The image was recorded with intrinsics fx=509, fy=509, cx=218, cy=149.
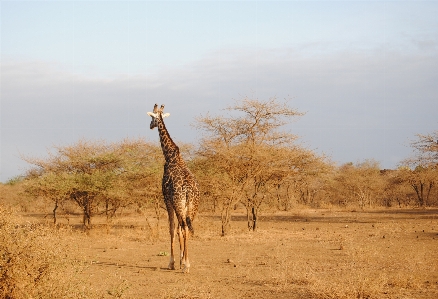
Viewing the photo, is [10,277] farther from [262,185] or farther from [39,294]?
[262,185]

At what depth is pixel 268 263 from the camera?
12250 millimetres

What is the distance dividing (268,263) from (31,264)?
698 cm

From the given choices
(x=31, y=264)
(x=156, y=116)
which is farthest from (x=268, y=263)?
(x=31, y=264)

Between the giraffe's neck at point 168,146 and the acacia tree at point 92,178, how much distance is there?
675cm

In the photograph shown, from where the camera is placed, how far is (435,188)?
41.2m

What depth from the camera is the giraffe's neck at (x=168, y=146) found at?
12.7m

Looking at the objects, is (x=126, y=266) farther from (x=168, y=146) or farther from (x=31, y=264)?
(x=31, y=264)

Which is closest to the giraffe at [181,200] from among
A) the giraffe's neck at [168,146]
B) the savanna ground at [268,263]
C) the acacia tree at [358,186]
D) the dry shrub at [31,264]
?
the giraffe's neck at [168,146]

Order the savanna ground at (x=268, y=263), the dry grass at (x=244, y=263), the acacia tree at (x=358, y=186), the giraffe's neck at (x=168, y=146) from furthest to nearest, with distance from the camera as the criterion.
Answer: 1. the acacia tree at (x=358, y=186)
2. the giraffe's neck at (x=168, y=146)
3. the savanna ground at (x=268, y=263)
4. the dry grass at (x=244, y=263)

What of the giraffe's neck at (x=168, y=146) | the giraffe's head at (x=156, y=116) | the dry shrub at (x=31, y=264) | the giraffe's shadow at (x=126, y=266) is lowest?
the giraffe's shadow at (x=126, y=266)

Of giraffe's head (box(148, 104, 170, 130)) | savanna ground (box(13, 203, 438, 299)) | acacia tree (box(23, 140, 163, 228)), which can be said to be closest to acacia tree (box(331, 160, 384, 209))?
savanna ground (box(13, 203, 438, 299))

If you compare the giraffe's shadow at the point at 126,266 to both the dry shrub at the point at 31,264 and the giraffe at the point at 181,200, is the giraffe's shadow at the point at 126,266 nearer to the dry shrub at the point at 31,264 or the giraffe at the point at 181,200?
the giraffe at the point at 181,200

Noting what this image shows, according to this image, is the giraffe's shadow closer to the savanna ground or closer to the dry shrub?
the savanna ground

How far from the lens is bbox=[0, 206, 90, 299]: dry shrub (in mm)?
6270
